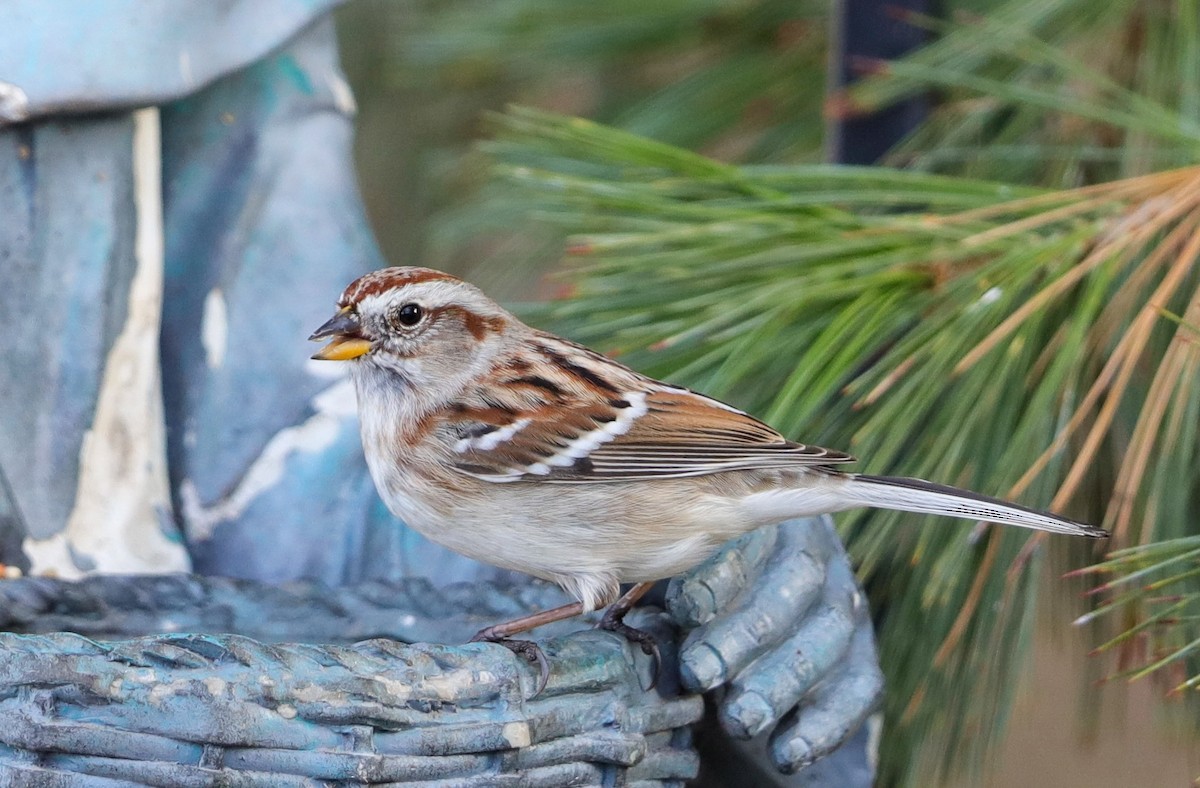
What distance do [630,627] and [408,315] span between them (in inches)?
17.3

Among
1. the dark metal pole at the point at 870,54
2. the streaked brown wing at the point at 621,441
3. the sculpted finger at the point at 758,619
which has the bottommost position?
the sculpted finger at the point at 758,619

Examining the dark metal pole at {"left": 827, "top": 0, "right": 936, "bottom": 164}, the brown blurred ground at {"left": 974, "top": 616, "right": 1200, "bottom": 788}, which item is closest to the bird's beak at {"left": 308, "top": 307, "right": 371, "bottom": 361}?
the dark metal pole at {"left": 827, "top": 0, "right": 936, "bottom": 164}

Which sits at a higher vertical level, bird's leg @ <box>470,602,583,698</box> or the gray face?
the gray face

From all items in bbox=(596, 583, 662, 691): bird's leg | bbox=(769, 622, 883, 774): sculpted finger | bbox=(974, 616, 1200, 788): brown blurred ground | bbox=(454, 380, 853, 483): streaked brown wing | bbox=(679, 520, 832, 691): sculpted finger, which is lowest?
bbox=(974, 616, 1200, 788): brown blurred ground

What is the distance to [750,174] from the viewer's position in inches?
56.1

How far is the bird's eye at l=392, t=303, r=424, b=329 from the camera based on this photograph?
4.58 feet

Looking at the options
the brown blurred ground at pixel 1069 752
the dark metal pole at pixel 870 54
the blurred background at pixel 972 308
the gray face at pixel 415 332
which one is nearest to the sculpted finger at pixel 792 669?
the blurred background at pixel 972 308

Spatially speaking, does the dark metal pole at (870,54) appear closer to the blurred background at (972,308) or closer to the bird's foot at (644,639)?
the blurred background at (972,308)

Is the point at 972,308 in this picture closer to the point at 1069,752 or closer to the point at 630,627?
the point at 630,627

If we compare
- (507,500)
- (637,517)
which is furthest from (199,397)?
(637,517)

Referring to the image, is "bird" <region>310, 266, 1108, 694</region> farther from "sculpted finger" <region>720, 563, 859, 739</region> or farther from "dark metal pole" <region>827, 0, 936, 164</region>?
"dark metal pole" <region>827, 0, 936, 164</region>

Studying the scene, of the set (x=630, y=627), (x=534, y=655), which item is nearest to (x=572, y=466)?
(x=630, y=627)

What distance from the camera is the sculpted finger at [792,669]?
107cm

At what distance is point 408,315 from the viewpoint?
1406 mm
